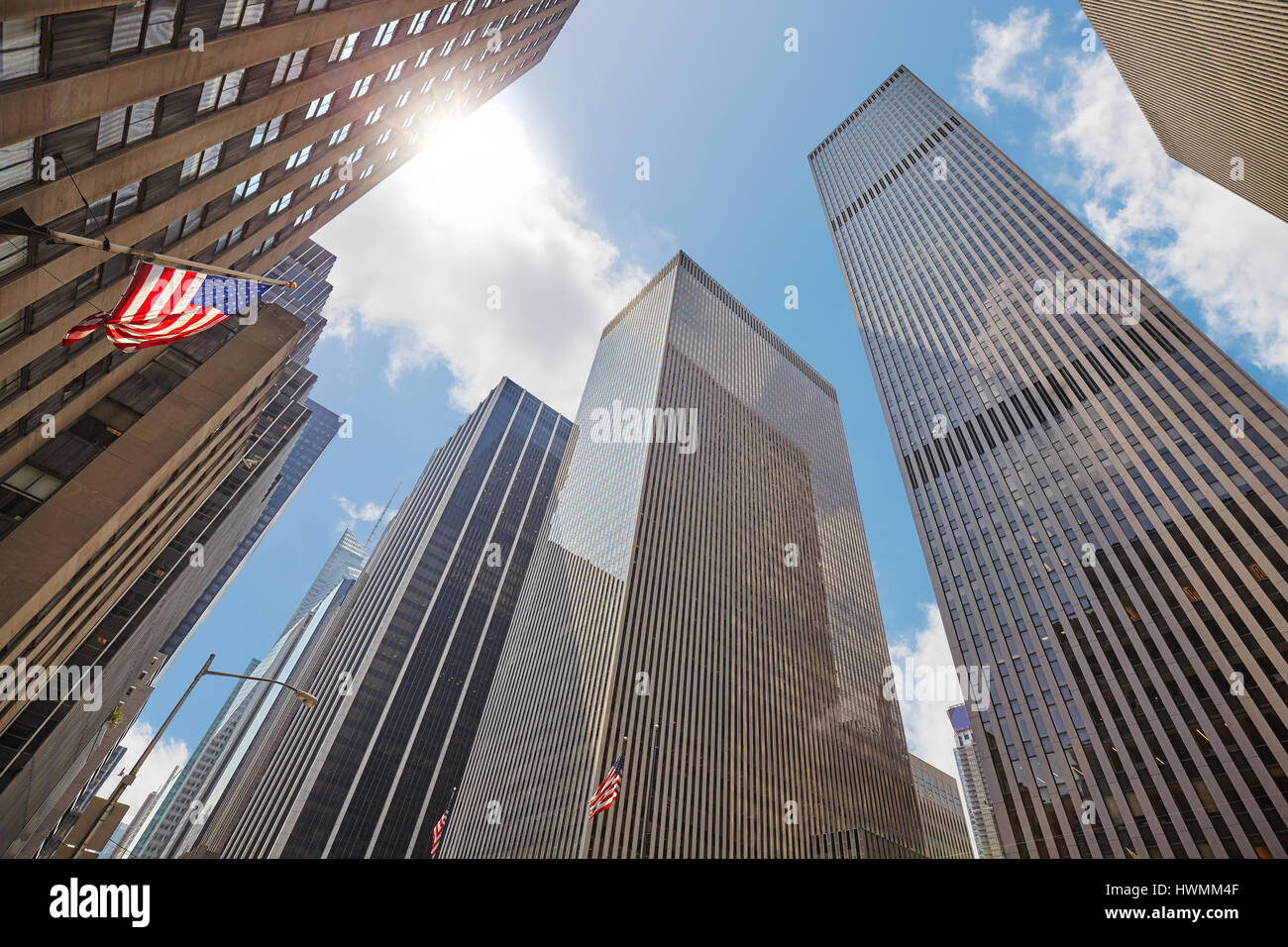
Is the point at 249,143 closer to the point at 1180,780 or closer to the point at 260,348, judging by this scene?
the point at 260,348

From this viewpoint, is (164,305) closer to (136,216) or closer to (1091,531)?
(136,216)

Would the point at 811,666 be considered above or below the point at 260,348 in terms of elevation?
above

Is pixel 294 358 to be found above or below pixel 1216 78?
below

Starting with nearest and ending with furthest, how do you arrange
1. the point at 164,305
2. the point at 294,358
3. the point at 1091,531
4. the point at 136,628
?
→ the point at 164,305 → the point at 136,628 → the point at 1091,531 → the point at 294,358

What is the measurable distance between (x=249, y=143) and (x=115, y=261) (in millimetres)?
8759

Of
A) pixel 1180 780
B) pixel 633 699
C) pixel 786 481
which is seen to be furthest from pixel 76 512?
pixel 786 481

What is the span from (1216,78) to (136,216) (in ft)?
290

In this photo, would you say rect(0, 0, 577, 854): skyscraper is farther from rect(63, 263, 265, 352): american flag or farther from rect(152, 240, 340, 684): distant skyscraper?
rect(152, 240, 340, 684): distant skyscraper

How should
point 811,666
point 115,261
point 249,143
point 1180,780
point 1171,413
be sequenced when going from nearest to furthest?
point 115,261
point 249,143
point 1180,780
point 1171,413
point 811,666

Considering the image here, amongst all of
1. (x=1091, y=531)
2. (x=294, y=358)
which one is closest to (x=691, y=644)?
(x=1091, y=531)

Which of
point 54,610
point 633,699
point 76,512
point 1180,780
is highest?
point 633,699

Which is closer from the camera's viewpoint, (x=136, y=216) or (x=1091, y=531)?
(x=136, y=216)

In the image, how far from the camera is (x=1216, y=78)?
62.0m

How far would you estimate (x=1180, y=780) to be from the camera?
2079 inches
